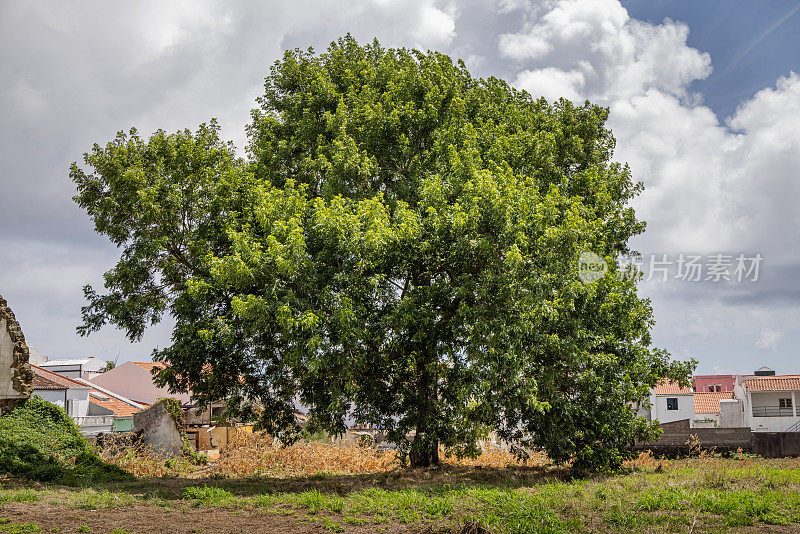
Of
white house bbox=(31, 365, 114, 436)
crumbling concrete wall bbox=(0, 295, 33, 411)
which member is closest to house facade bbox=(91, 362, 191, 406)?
white house bbox=(31, 365, 114, 436)

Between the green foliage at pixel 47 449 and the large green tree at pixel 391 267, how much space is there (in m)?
2.93

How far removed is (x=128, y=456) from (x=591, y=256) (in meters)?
14.4

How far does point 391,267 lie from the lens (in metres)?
14.6

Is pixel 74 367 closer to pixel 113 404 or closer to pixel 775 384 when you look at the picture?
pixel 113 404

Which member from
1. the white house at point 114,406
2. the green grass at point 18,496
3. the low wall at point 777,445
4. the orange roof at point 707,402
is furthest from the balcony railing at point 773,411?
the green grass at point 18,496

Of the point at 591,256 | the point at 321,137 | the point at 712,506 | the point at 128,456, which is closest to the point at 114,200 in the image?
the point at 321,137

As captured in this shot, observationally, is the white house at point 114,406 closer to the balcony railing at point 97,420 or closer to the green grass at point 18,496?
the balcony railing at point 97,420

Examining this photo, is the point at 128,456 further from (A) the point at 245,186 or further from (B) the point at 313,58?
(B) the point at 313,58

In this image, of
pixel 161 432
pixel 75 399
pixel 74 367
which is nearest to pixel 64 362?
pixel 74 367

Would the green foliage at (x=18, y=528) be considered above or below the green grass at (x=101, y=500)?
above

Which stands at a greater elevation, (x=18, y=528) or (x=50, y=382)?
(x=50, y=382)

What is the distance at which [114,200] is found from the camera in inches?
643

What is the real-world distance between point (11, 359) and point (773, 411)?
4953cm

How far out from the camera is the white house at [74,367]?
176ft
